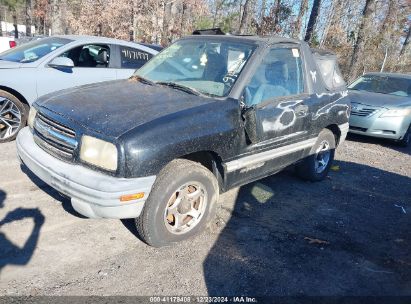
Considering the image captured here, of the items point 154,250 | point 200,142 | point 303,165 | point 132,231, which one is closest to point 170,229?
point 154,250

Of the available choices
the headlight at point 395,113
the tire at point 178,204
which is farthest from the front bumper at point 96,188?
the headlight at point 395,113

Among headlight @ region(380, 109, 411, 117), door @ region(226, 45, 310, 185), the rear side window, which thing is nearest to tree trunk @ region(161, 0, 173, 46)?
headlight @ region(380, 109, 411, 117)

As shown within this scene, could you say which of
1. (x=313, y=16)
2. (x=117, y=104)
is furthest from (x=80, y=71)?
(x=313, y=16)

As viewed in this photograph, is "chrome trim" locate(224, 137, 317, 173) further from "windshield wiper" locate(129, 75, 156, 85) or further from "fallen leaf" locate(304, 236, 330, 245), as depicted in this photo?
"windshield wiper" locate(129, 75, 156, 85)

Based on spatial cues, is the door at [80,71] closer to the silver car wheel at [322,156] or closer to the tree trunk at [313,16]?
the silver car wheel at [322,156]

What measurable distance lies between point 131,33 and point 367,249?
18791 millimetres

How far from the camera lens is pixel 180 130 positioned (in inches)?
120

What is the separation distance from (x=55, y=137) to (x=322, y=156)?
3777 millimetres

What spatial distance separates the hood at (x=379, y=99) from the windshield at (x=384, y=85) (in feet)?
1.30

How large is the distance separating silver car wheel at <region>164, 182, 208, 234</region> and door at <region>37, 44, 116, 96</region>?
3.53m

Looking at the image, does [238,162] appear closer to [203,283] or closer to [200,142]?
[200,142]

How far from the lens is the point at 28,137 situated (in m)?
3.60

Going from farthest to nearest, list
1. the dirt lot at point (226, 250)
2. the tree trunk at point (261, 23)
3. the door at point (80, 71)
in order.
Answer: the tree trunk at point (261, 23)
the door at point (80, 71)
the dirt lot at point (226, 250)

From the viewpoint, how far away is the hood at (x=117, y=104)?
9.69ft
